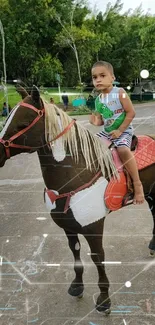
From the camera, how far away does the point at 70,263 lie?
1922mm

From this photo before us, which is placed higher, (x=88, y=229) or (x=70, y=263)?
(x=88, y=229)

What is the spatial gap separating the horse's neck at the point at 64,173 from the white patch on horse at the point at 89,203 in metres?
0.05

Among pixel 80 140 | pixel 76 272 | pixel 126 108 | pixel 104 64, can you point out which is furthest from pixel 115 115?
pixel 76 272

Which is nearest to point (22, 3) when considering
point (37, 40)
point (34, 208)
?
point (37, 40)

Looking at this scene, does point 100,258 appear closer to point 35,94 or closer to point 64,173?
point 64,173

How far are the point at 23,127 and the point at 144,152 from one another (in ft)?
2.20

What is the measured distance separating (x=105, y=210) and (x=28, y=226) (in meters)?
1.18

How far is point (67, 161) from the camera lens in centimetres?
133

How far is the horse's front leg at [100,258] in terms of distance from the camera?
1.46 metres

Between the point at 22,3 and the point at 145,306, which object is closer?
the point at 22,3

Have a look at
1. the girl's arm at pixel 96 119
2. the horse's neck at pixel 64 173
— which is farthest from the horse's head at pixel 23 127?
the girl's arm at pixel 96 119

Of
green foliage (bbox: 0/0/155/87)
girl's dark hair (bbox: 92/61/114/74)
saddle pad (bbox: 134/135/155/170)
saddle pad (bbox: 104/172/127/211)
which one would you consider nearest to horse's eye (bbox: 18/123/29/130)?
green foliage (bbox: 0/0/155/87)

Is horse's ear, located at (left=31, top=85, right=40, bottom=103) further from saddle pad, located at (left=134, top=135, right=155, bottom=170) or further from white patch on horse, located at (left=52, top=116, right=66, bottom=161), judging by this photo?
saddle pad, located at (left=134, top=135, right=155, bottom=170)

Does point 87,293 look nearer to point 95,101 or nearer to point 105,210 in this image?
point 105,210
